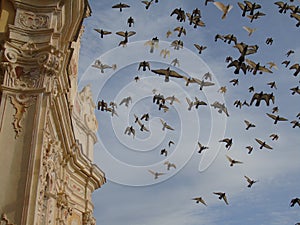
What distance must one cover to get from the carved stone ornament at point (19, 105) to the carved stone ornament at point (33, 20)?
1438 millimetres

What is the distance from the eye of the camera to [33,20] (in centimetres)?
823

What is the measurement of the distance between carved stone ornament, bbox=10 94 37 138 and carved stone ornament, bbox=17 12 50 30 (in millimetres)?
1438

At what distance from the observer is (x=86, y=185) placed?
48.7 feet

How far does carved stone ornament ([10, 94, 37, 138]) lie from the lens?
7359 mm

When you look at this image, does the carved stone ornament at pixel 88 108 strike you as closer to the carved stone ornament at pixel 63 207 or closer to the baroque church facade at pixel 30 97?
the carved stone ornament at pixel 63 207

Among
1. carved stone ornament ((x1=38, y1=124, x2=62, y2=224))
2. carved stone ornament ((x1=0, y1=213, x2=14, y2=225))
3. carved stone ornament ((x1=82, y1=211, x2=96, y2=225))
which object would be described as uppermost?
carved stone ornament ((x1=82, y1=211, x2=96, y2=225))

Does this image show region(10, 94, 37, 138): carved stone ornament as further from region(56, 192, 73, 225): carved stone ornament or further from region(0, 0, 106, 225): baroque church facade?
region(56, 192, 73, 225): carved stone ornament

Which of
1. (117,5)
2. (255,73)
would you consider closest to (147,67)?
(117,5)

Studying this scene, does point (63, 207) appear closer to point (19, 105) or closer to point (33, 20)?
point (19, 105)

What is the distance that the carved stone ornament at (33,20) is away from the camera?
812 centimetres

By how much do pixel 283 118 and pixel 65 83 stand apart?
5.66 metres

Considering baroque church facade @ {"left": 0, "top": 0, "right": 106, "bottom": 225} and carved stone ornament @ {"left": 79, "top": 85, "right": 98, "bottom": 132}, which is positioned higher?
carved stone ornament @ {"left": 79, "top": 85, "right": 98, "bottom": 132}

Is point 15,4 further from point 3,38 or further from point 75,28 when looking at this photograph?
point 75,28

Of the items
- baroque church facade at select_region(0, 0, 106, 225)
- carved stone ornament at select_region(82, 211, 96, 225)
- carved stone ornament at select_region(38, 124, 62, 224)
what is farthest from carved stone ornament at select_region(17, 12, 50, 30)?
carved stone ornament at select_region(82, 211, 96, 225)
